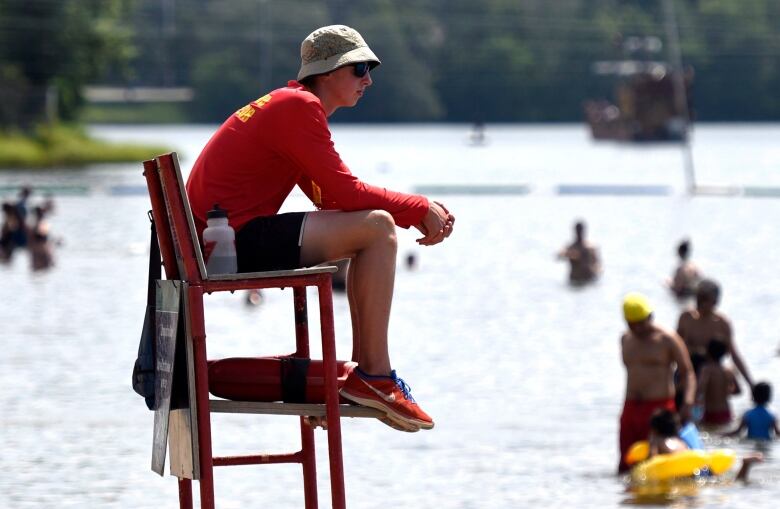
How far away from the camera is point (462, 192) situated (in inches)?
3337

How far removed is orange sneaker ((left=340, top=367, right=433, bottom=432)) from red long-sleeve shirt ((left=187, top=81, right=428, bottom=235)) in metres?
0.56

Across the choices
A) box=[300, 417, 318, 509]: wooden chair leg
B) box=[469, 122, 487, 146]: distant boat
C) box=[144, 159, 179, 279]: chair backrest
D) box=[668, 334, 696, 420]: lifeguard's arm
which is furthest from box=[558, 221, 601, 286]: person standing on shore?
box=[469, 122, 487, 146]: distant boat

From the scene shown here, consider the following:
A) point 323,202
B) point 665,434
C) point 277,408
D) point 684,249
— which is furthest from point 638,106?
point 277,408

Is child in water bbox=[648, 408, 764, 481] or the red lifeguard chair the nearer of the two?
the red lifeguard chair

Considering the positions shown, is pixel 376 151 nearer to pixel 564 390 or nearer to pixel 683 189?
pixel 683 189

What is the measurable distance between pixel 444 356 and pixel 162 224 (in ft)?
76.7

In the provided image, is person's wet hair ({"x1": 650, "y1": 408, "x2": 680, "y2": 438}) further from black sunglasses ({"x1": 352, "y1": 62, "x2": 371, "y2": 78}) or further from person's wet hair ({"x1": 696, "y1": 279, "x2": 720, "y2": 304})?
black sunglasses ({"x1": 352, "y1": 62, "x2": 371, "y2": 78})

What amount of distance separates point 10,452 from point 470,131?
156 m

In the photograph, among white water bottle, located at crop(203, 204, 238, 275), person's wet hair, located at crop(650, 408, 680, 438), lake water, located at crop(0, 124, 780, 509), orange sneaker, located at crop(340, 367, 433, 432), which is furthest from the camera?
lake water, located at crop(0, 124, 780, 509)

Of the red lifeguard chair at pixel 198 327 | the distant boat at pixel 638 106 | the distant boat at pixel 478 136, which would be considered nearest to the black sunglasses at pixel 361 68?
the red lifeguard chair at pixel 198 327

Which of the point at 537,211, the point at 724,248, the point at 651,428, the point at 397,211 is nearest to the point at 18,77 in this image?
the point at 537,211

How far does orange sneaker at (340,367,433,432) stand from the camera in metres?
6.59

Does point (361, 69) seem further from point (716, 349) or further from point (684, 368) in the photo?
point (716, 349)

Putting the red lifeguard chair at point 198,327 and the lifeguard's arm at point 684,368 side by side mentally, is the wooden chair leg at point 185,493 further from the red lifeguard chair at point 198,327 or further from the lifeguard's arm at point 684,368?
the lifeguard's arm at point 684,368
